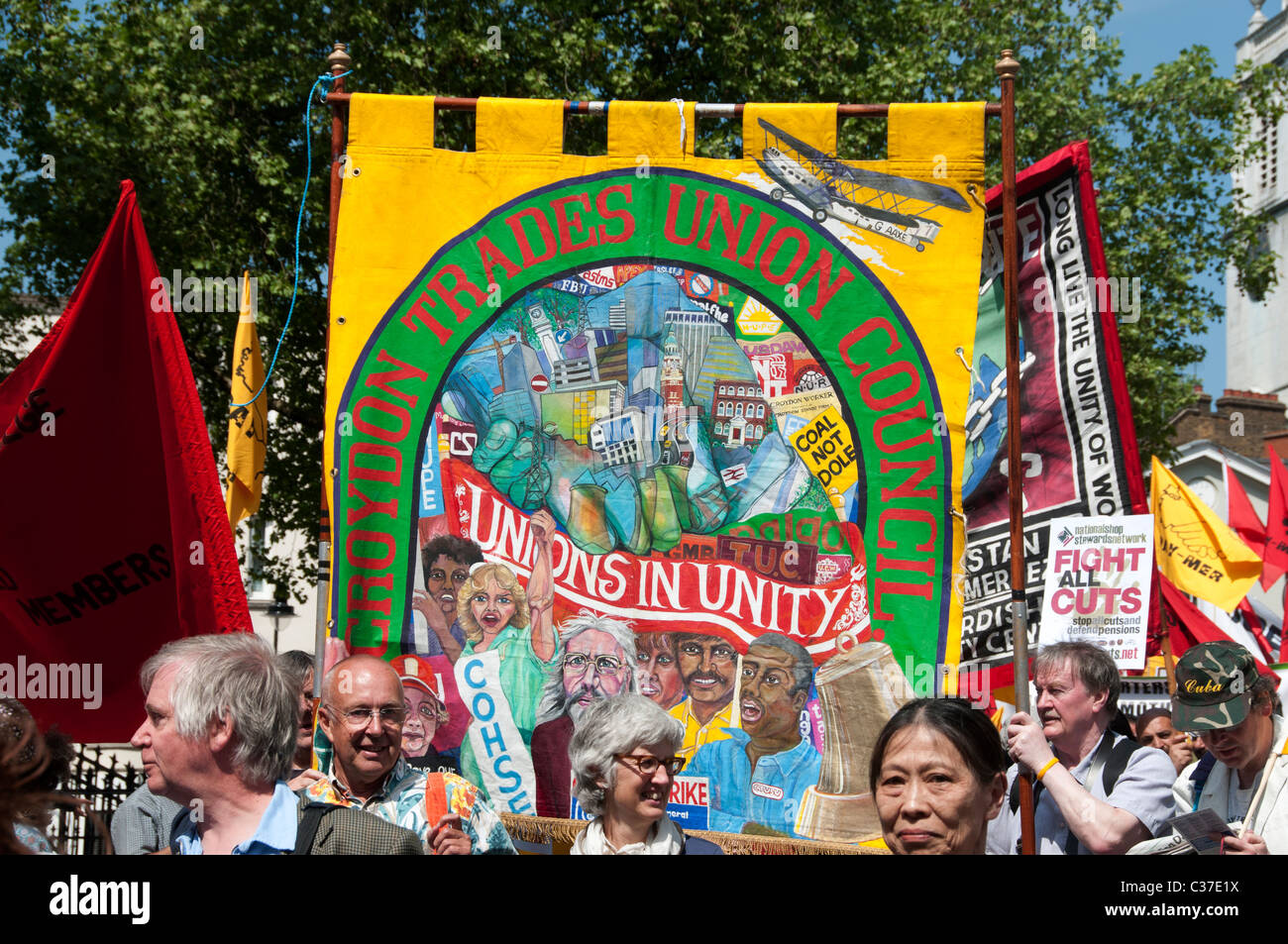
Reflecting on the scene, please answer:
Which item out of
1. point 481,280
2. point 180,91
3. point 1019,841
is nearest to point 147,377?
point 481,280

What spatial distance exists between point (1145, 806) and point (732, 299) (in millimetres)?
2208

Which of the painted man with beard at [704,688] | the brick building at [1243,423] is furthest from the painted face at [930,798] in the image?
the brick building at [1243,423]

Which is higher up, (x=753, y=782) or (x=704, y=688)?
(x=704, y=688)

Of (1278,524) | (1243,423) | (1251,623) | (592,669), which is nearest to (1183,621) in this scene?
(1251,623)

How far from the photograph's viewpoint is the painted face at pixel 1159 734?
597 centimetres

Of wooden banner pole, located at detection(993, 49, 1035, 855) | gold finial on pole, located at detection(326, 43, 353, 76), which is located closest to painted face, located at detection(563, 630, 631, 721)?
wooden banner pole, located at detection(993, 49, 1035, 855)

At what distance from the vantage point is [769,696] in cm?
456

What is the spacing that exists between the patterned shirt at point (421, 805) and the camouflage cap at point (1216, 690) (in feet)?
6.80

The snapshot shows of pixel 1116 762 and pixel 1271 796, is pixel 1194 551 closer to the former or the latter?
pixel 1116 762

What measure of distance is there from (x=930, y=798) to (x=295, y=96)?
14027 millimetres

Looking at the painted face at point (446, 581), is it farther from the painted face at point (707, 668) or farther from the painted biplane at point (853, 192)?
the painted biplane at point (853, 192)

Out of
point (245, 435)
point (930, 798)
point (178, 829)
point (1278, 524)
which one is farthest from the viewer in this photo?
point (1278, 524)

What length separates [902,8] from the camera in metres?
16.9

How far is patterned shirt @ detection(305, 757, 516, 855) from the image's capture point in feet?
12.3
